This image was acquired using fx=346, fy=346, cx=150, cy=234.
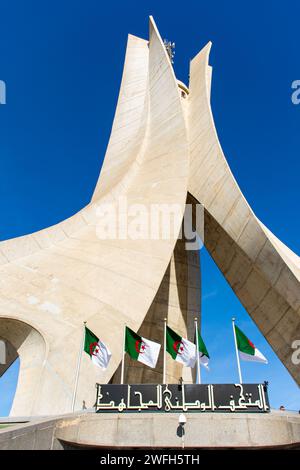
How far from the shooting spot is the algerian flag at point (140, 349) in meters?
7.79

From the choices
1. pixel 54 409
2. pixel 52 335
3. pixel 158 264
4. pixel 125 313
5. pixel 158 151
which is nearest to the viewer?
pixel 54 409

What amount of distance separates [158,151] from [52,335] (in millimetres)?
10692

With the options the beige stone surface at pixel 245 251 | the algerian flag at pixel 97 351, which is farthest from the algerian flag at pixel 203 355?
the beige stone surface at pixel 245 251

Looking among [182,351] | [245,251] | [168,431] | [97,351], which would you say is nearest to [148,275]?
[245,251]

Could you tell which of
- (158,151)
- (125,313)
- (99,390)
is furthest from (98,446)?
(158,151)

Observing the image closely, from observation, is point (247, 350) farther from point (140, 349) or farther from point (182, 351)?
point (140, 349)

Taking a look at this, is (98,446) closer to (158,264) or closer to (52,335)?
(52,335)

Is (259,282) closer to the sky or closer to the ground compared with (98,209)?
closer to the ground

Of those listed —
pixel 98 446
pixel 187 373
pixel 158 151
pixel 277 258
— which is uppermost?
pixel 158 151

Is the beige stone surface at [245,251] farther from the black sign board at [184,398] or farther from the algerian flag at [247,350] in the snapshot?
the black sign board at [184,398]

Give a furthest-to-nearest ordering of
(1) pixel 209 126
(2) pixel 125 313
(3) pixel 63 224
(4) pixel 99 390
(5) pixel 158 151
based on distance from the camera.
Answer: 1. (5) pixel 158 151
2. (1) pixel 209 126
3. (3) pixel 63 224
4. (2) pixel 125 313
5. (4) pixel 99 390

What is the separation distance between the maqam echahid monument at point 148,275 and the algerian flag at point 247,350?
1995mm

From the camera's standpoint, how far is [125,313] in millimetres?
10320

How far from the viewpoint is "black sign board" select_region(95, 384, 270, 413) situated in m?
6.41
